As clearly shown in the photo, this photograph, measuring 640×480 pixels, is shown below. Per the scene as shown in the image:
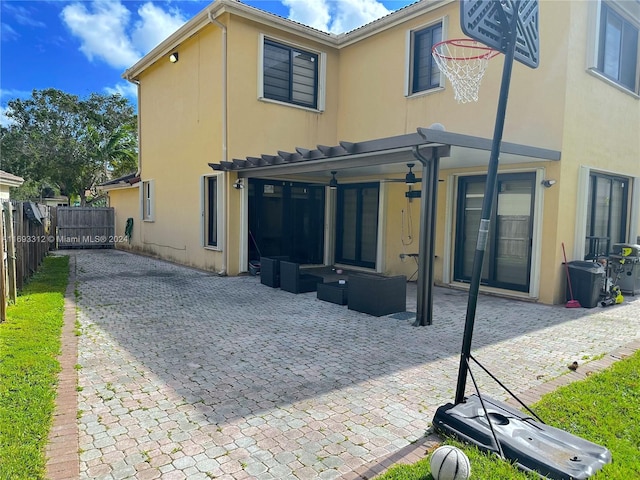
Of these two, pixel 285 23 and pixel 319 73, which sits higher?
pixel 285 23

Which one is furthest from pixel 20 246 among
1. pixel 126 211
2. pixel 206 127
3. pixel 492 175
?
pixel 126 211

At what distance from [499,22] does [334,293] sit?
5386mm

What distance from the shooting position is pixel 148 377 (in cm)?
424

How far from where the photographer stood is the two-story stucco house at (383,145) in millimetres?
8070

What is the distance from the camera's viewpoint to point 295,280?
8742mm

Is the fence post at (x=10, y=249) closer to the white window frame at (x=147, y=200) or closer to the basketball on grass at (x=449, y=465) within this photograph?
the basketball on grass at (x=449, y=465)

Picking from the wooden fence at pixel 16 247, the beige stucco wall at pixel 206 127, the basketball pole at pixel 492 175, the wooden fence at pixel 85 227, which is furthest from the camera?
the wooden fence at pixel 85 227

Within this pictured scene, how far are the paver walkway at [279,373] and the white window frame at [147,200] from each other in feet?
23.3

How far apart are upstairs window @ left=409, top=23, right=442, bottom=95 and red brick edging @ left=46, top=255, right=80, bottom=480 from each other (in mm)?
9146

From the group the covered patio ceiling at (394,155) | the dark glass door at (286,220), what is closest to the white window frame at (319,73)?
the dark glass door at (286,220)

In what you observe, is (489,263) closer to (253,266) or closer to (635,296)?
(635,296)

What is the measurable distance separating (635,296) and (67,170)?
1064 inches

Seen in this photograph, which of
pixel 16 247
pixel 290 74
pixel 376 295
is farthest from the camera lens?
pixel 290 74

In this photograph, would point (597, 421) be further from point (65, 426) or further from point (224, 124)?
point (224, 124)
